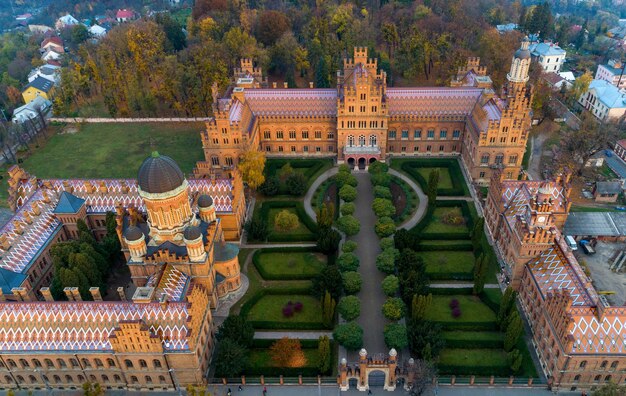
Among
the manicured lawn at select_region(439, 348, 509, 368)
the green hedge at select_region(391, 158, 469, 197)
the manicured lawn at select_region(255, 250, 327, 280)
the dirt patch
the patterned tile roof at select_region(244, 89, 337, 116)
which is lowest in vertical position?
the manicured lawn at select_region(439, 348, 509, 368)

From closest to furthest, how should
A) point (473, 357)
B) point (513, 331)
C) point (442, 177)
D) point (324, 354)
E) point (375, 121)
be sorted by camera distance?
point (324, 354) → point (513, 331) → point (473, 357) → point (442, 177) → point (375, 121)

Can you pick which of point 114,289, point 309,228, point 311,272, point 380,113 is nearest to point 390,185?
point 380,113

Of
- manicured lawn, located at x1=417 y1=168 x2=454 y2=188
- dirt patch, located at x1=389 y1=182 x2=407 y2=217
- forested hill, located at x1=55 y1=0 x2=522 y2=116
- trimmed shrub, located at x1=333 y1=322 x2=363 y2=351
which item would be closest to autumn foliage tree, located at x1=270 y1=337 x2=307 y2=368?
trimmed shrub, located at x1=333 y1=322 x2=363 y2=351

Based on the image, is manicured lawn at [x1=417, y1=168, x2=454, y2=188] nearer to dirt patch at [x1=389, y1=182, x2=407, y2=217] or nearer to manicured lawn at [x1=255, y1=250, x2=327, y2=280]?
dirt patch at [x1=389, y1=182, x2=407, y2=217]

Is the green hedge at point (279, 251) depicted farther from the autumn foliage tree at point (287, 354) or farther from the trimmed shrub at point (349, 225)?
the autumn foliage tree at point (287, 354)

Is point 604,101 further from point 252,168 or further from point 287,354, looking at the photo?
point 287,354

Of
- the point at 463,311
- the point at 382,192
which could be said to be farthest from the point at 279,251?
the point at 463,311
